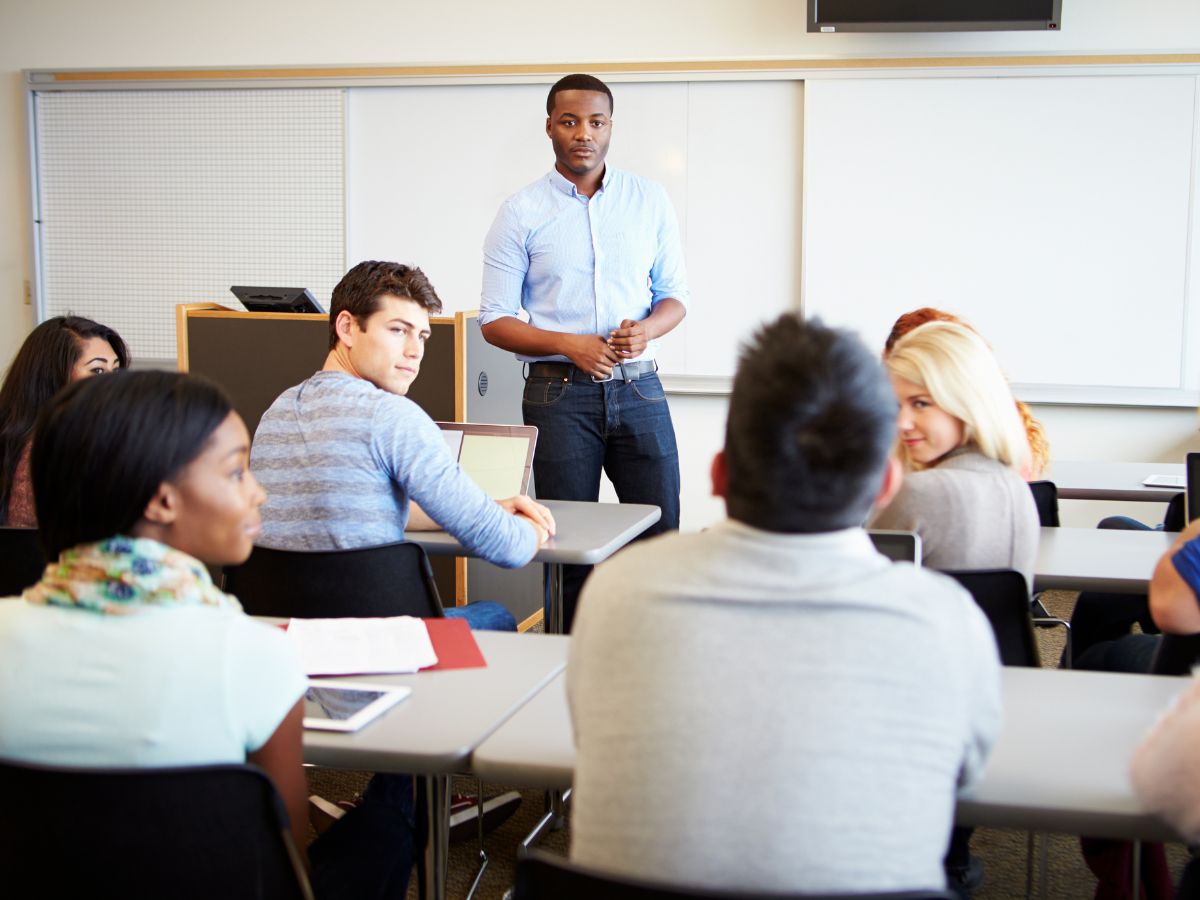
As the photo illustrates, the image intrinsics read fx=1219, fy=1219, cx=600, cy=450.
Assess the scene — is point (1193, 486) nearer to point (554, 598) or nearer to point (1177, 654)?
point (1177, 654)

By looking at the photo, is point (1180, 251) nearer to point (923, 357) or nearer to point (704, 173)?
point (704, 173)

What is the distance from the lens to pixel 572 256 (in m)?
3.69

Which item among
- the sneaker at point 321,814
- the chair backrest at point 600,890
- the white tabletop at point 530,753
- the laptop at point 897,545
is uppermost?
the laptop at point 897,545

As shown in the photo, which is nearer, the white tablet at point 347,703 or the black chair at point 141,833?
the black chair at point 141,833

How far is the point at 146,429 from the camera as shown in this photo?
133cm

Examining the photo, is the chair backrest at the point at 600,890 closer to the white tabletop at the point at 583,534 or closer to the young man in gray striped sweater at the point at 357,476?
the young man in gray striped sweater at the point at 357,476

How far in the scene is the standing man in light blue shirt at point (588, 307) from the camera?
11.5 ft

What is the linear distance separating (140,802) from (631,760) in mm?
464

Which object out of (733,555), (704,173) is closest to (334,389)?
(733,555)

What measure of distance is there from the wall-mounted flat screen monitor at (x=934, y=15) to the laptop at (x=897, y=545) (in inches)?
151

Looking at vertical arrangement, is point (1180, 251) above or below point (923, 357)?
above

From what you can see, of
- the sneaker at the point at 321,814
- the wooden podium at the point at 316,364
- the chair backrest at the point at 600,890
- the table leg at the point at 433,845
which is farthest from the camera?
the wooden podium at the point at 316,364

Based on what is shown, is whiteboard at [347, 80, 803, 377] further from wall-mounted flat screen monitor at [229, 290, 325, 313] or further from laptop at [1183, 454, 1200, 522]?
laptop at [1183, 454, 1200, 522]

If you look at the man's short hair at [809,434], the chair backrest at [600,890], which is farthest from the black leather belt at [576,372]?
the chair backrest at [600,890]
